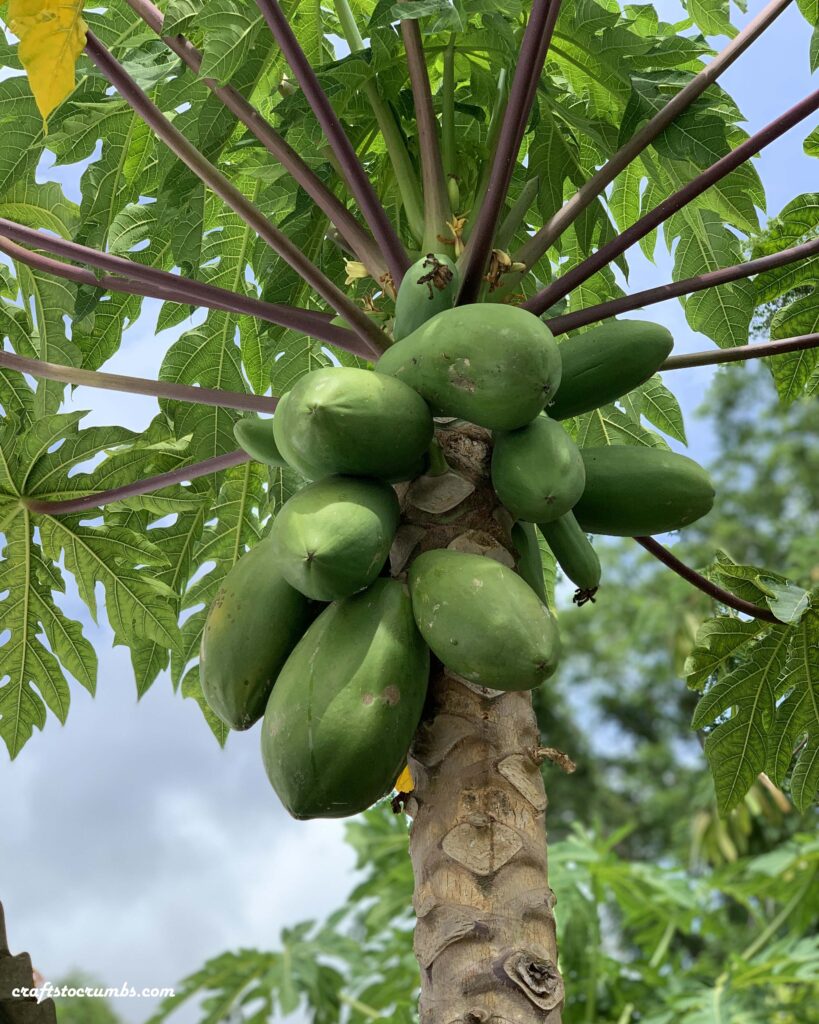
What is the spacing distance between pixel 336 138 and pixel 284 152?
13 centimetres

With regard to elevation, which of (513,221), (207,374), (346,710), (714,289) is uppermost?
(207,374)

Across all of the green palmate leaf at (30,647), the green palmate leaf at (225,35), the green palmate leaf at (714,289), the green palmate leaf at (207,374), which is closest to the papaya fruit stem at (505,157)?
the green palmate leaf at (225,35)

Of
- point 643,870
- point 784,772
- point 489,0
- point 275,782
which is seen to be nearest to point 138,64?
point 489,0

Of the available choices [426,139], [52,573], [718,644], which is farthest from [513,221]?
[52,573]

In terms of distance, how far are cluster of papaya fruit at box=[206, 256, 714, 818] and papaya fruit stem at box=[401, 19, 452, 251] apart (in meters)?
0.32

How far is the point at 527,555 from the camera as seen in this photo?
1.81 meters

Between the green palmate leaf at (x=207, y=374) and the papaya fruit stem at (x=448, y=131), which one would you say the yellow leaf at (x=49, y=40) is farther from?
the green palmate leaf at (x=207, y=374)

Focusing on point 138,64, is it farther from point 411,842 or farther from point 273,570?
point 411,842

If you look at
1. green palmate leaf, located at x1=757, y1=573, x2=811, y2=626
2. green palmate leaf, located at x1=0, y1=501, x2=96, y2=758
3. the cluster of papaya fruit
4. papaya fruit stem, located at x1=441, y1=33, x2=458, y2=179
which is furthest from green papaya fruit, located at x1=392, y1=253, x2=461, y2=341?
green palmate leaf, located at x1=0, y1=501, x2=96, y2=758

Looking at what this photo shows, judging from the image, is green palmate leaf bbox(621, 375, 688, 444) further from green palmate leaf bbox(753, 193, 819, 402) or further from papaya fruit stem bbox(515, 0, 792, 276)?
papaya fruit stem bbox(515, 0, 792, 276)

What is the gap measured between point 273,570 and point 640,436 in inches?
58.7

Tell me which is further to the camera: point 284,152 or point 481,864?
point 284,152

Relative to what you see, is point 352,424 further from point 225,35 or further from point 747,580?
point 747,580

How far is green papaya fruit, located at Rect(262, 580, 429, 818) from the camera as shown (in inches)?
57.5
